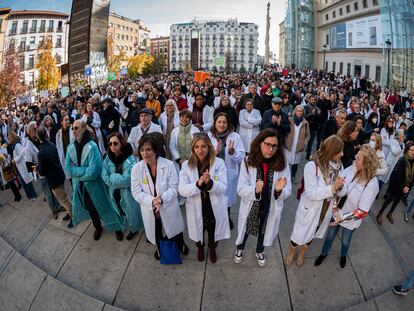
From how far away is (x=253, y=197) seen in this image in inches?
134

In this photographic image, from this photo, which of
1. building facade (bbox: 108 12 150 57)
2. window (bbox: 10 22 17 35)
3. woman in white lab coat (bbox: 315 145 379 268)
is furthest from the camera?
building facade (bbox: 108 12 150 57)

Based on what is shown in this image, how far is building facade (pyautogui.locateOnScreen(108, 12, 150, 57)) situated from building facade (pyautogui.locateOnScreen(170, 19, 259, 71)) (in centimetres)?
2670

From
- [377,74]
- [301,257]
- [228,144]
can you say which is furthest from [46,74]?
[377,74]

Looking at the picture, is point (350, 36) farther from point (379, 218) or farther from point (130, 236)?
point (130, 236)

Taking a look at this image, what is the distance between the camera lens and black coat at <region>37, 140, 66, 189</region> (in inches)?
184

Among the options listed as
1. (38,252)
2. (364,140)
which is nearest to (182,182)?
(38,252)

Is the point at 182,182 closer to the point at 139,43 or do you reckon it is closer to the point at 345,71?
the point at 345,71

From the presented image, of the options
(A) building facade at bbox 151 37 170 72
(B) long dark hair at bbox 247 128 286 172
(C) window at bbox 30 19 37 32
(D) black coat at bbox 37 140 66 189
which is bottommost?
(D) black coat at bbox 37 140 66 189

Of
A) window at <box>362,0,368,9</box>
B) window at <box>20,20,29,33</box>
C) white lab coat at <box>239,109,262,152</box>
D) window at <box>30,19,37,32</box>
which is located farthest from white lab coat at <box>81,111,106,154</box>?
window at <box>30,19,37,32</box>

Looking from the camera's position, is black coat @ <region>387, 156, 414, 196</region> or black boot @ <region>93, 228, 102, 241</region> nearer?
black boot @ <region>93, 228, 102, 241</region>

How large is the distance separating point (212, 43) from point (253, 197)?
129 m

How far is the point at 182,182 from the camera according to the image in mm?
3602

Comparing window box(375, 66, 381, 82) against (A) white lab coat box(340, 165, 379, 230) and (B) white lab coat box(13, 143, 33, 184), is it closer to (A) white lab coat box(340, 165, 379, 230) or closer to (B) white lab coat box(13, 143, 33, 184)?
(A) white lab coat box(340, 165, 379, 230)

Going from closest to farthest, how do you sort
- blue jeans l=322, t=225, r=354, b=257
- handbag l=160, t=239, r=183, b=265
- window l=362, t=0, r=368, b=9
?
blue jeans l=322, t=225, r=354, b=257, handbag l=160, t=239, r=183, b=265, window l=362, t=0, r=368, b=9
